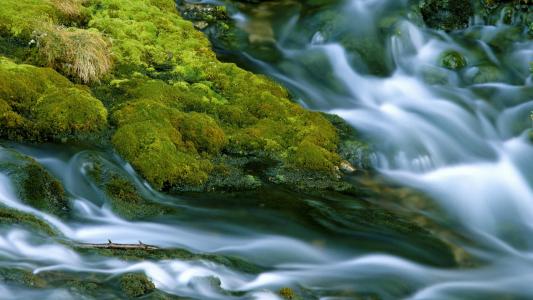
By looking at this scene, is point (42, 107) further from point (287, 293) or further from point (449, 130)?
point (449, 130)

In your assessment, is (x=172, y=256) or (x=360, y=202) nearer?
(x=172, y=256)

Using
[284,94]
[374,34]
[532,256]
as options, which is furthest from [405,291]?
[374,34]

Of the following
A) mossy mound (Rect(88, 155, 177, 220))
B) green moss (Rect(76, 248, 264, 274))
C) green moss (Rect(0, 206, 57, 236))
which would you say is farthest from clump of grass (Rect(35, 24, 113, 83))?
green moss (Rect(76, 248, 264, 274))

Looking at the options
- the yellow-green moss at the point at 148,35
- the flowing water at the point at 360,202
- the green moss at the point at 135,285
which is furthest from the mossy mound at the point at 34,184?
the yellow-green moss at the point at 148,35

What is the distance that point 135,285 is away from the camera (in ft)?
21.8

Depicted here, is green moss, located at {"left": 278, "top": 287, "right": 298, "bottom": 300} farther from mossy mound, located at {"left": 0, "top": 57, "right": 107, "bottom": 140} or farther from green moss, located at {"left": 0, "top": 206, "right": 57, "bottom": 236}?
mossy mound, located at {"left": 0, "top": 57, "right": 107, "bottom": 140}

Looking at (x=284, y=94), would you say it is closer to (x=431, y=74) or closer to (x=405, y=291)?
(x=431, y=74)

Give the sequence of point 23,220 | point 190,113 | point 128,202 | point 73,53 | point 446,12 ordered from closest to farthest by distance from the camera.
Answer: point 23,220 → point 128,202 → point 190,113 → point 73,53 → point 446,12

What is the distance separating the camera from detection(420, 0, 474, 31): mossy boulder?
1794 centimetres

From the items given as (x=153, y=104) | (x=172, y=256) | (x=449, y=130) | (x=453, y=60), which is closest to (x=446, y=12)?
(x=453, y=60)

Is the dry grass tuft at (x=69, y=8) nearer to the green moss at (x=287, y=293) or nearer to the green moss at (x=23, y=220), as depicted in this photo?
the green moss at (x=23, y=220)

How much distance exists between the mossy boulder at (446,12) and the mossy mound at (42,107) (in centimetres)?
1108

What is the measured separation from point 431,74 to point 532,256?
7.11 metres

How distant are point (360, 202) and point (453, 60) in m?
7.25
